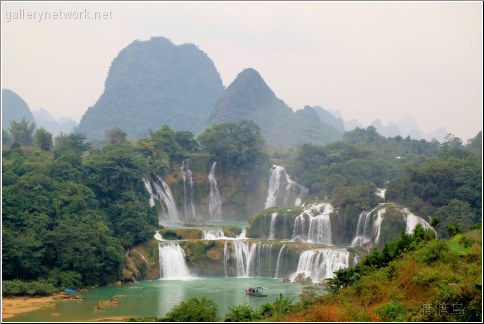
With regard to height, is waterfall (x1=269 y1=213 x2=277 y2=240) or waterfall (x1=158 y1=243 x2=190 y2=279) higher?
waterfall (x1=269 y1=213 x2=277 y2=240)

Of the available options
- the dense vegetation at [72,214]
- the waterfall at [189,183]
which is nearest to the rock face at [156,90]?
the waterfall at [189,183]

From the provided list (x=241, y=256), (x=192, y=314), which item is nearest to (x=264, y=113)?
(x=241, y=256)

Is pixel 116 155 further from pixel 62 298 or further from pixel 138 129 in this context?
pixel 138 129

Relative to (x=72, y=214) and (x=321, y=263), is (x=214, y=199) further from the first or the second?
(x=321, y=263)

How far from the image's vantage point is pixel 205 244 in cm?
2664

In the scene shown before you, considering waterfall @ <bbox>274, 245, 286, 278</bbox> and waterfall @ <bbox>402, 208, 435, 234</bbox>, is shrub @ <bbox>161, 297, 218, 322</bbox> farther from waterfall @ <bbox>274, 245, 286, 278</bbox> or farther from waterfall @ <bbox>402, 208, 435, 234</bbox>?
waterfall @ <bbox>402, 208, 435, 234</bbox>

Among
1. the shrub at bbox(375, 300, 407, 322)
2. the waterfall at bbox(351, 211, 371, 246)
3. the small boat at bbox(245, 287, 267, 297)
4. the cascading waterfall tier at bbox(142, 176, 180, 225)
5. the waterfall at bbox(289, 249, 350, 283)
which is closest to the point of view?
the shrub at bbox(375, 300, 407, 322)

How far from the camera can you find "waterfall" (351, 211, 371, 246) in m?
27.3

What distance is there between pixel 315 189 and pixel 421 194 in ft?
32.9

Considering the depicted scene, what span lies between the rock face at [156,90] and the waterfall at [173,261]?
49461mm

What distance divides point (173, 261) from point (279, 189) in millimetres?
14417

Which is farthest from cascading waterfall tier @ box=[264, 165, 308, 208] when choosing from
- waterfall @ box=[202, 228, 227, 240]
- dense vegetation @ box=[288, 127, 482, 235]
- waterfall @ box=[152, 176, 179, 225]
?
waterfall @ box=[202, 228, 227, 240]

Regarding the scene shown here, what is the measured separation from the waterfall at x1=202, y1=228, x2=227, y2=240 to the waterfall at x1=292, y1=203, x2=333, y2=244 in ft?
10.2

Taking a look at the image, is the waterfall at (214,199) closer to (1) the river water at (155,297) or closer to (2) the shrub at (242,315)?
(1) the river water at (155,297)
